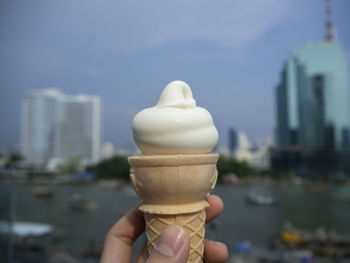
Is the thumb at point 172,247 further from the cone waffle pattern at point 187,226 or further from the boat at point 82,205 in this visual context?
the boat at point 82,205

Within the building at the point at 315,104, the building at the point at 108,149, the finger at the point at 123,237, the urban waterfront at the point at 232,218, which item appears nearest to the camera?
the finger at the point at 123,237

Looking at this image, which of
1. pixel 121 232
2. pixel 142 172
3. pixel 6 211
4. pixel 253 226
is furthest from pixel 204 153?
pixel 253 226

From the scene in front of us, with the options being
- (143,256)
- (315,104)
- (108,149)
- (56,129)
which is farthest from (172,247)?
(108,149)

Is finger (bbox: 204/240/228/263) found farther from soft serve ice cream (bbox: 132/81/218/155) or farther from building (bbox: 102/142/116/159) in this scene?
building (bbox: 102/142/116/159)

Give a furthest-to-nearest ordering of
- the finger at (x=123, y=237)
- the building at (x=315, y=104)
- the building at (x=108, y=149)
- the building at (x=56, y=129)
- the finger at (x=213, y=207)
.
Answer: the building at (x=108, y=149) → the building at (x=56, y=129) → the building at (x=315, y=104) → the finger at (x=213, y=207) → the finger at (x=123, y=237)

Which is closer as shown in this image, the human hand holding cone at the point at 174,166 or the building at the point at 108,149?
the human hand holding cone at the point at 174,166

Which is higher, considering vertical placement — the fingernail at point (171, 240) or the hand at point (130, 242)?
the fingernail at point (171, 240)

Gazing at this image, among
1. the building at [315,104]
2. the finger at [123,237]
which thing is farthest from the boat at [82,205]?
the building at [315,104]
